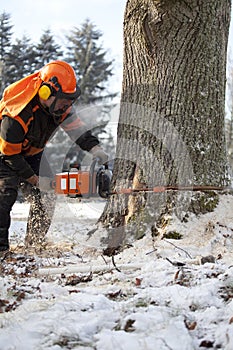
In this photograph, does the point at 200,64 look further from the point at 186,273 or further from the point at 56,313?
the point at 56,313

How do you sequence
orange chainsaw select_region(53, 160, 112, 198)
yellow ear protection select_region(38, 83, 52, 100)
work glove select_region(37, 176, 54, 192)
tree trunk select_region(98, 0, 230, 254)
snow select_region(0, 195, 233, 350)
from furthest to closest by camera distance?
work glove select_region(37, 176, 54, 192) < orange chainsaw select_region(53, 160, 112, 198) < yellow ear protection select_region(38, 83, 52, 100) < tree trunk select_region(98, 0, 230, 254) < snow select_region(0, 195, 233, 350)

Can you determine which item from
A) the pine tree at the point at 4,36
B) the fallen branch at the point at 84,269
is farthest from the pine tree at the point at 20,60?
the fallen branch at the point at 84,269

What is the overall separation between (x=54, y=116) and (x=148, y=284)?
8.65 feet

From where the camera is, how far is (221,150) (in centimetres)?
417

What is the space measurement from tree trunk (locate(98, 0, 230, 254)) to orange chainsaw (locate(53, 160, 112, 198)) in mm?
295

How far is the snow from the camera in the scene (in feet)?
6.04

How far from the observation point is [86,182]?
451 centimetres

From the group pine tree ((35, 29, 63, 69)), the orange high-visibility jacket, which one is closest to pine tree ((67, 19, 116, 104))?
pine tree ((35, 29, 63, 69))

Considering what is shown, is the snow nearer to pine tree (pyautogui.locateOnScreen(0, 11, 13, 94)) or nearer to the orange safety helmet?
the orange safety helmet

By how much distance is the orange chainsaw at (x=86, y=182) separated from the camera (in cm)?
443

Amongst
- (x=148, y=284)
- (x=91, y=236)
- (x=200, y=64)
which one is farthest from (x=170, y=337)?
(x=200, y=64)

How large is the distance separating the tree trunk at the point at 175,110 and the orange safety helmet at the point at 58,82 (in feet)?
2.25

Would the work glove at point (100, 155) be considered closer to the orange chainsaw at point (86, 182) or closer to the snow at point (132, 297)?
the orange chainsaw at point (86, 182)

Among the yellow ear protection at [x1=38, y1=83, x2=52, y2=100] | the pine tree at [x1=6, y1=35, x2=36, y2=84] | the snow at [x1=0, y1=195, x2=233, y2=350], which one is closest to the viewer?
the snow at [x1=0, y1=195, x2=233, y2=350]
